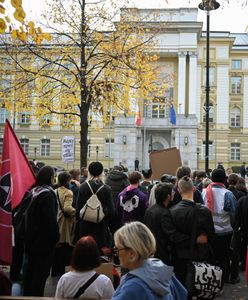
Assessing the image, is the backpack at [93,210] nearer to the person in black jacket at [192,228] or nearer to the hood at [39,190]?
the hood at [39,190]

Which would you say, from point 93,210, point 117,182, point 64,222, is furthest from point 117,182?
point 93,210

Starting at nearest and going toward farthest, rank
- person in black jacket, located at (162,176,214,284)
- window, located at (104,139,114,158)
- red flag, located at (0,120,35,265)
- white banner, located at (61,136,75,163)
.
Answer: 1. red flag, located at (0,120,35,265)
2. person in black jacket, located at (162,176,214,284)
3. white banner, located at (61,136,75,163)
4. window, located at (104,139,114,158)

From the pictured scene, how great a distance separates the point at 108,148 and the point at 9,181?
5220 centimetres

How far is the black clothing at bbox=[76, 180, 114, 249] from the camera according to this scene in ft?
23.9

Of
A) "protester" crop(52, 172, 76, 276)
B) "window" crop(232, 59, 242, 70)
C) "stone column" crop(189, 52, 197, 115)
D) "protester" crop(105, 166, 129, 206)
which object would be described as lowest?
"protester" crop(52, 172, 76, 276)

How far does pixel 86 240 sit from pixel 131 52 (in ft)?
51.6

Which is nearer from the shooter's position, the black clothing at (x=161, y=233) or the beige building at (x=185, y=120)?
the black clothing at (x=161, y=233)

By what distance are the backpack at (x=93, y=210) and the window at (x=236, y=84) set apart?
186ft

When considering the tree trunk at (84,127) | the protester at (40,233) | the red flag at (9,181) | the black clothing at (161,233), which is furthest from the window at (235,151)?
the red flag at (9,181)

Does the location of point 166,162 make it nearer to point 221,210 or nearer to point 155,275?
point 221,210

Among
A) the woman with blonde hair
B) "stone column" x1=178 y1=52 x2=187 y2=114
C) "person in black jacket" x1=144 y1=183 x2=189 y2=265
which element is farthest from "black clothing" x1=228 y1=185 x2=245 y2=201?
"stone column" x1=178 y1=52 x2=187 y2=114

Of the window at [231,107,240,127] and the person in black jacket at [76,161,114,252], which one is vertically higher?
the window at [231,107,240,127]

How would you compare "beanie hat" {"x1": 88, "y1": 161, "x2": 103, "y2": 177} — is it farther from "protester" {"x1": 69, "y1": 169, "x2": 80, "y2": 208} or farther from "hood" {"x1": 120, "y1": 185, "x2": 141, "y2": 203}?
"protester" {"x1": 69, "y1": 169, "x2": 80, "y2": 208}

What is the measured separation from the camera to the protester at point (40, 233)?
5922 millimetres
